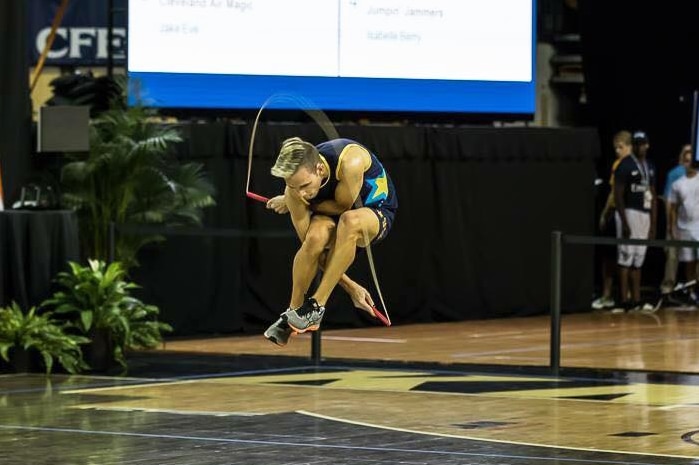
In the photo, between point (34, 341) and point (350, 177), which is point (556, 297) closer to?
point (34, 341)

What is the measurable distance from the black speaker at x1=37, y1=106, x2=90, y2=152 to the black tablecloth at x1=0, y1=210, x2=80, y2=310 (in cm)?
78

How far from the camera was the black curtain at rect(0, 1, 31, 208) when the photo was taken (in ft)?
41.3

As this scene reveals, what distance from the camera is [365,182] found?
713 cm

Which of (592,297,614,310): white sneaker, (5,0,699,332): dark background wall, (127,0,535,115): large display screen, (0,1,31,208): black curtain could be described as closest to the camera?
(0,1,31,208): black curtain

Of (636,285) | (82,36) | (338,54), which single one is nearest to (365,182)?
(338,54)

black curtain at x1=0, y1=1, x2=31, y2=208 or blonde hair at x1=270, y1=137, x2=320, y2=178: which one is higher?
black curtain at x1=0, y1=1, x2=31, y2=208

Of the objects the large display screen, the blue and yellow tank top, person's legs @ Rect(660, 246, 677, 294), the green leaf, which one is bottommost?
the green leaf

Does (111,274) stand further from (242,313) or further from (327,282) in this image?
(327,282)

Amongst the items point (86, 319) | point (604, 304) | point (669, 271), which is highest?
point (669, 271)

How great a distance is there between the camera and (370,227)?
6.98m

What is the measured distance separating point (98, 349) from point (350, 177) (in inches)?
201

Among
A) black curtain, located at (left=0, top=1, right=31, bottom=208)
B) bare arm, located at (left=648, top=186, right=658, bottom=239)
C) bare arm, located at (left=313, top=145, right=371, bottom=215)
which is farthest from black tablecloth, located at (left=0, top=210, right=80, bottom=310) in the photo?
bare arm, located at (left=648, top=186, right=658, bottom=239)

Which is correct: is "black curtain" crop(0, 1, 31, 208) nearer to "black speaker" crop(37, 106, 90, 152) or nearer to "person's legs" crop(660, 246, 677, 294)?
→ "black speaker" crop(37, 106, 90, 152)

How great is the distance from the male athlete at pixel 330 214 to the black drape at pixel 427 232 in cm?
672
